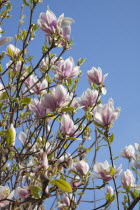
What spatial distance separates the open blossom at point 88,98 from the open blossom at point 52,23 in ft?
1.40

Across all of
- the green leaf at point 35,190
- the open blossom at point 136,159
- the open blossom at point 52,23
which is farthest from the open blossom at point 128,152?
the green leaf at point 35,190

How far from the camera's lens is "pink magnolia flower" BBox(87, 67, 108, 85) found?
1.89 meters

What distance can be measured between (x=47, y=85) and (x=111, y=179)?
2.45 feet

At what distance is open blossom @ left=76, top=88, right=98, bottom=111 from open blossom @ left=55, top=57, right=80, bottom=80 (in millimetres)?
135

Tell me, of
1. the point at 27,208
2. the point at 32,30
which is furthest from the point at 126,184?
the point at 32,30

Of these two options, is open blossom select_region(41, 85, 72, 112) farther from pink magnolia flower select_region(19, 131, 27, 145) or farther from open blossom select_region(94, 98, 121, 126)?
pink magnolia flower select_region(19, 131, 27, 145)

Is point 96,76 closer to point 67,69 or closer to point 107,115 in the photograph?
point 67,69

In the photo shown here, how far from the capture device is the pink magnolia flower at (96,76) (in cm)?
189

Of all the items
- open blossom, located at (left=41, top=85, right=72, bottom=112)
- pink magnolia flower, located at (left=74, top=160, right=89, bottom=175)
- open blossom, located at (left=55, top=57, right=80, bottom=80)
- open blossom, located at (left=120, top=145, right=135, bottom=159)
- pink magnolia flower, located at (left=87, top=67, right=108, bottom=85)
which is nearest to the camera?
open blossom, located at (left=41, top=85, right=72, bottom=112)

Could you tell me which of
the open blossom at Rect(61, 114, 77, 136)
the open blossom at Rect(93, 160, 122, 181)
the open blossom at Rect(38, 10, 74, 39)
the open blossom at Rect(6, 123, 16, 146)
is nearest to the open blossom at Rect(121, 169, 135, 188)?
the open blossom at Rect(93, 160, 122, 181)

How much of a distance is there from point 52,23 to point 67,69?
1.07 ft

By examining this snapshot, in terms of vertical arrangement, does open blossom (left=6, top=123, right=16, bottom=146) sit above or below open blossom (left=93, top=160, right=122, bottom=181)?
above

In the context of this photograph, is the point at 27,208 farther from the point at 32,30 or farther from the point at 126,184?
the point at 32,30

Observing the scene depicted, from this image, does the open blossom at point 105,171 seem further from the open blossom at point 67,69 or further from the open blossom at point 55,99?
the open blossom at point 67,69
